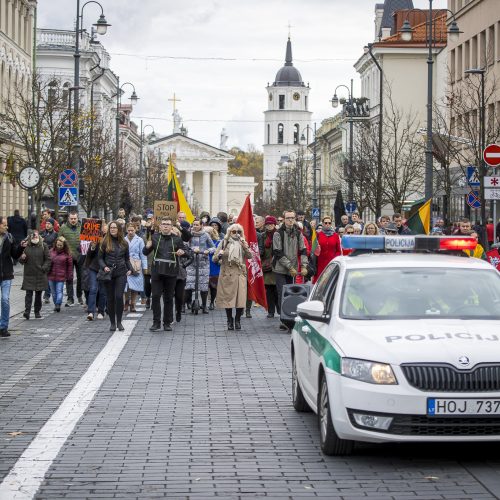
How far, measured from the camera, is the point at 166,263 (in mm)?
21422

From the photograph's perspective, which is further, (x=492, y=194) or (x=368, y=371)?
(x=492, y=194)

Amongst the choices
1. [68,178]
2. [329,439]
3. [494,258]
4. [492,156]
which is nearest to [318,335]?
[329,439]

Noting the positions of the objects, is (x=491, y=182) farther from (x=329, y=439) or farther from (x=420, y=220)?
(x=329, y=439)

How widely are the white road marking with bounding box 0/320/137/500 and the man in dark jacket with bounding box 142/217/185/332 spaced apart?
453 cm

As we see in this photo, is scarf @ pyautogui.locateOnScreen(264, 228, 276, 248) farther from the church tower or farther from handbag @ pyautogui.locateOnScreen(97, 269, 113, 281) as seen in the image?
the church tower

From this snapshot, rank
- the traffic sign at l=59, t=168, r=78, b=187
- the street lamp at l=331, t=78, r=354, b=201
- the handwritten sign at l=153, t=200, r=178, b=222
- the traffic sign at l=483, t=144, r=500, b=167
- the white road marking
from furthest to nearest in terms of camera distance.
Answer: the street lamp at l=331, t=78, r=354, b=201 → the traffic sign at l=59, t=168, r=78, b=187 → the traffic sign at l=483, t=144, r=500, b=167 → the handwritten sign at l=153, t=200, r=178, b=222 → the white road marking

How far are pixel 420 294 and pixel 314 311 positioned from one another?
2.63 feet

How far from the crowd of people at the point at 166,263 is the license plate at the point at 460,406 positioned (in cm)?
1116

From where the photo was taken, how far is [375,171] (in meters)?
52.4

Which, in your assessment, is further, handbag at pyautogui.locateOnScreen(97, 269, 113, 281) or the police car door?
handbag at pyautogui.locateOnScreen(97, 269, 113, 281)

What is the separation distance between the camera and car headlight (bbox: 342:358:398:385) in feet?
28.8

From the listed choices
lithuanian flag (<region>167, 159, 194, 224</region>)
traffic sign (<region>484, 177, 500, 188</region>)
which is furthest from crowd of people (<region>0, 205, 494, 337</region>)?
lithuanian flag (<region>167, 159, 194, 224</region>)

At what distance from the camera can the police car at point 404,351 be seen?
A: 8.73 meters

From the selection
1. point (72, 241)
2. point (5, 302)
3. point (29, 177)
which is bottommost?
point (5, 302)
